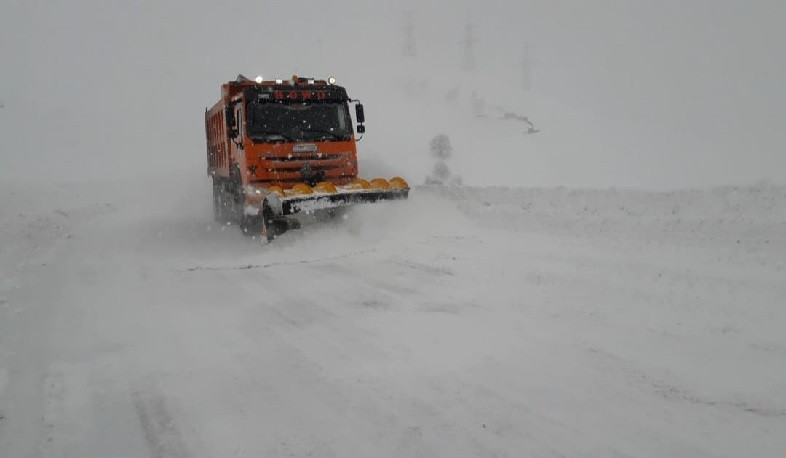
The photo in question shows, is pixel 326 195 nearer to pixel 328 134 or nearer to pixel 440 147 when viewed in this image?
pixel 328 134

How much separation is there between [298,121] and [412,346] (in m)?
7.58

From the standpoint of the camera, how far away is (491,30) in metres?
189

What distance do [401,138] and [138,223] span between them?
43.0 m

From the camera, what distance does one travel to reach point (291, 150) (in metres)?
10.8

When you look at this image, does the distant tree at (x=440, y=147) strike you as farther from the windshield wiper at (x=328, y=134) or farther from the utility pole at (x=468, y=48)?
the utility pole at (x=468, y=48)

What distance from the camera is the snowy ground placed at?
304 cm

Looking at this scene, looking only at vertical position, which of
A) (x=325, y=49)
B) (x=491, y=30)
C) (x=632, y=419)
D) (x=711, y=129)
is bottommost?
(x=632, y=419)

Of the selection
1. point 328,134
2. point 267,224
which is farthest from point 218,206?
point 267,224

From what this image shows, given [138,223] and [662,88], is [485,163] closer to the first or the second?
[138,223]

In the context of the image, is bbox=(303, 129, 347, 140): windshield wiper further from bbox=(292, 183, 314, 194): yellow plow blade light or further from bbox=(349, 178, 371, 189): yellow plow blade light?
bbox=(292, 183, 314, 194): yellow plow blade light

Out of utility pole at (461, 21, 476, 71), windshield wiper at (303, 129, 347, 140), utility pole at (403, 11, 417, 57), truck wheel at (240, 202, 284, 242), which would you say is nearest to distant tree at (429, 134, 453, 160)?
windshield wiper at (303, 129, 347, 140)

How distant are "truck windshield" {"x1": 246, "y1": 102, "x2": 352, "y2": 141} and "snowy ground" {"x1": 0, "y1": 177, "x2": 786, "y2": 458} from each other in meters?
2.36

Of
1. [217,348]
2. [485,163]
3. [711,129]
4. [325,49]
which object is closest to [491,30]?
[325,49]

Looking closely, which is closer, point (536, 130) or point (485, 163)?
point (485, 163)
